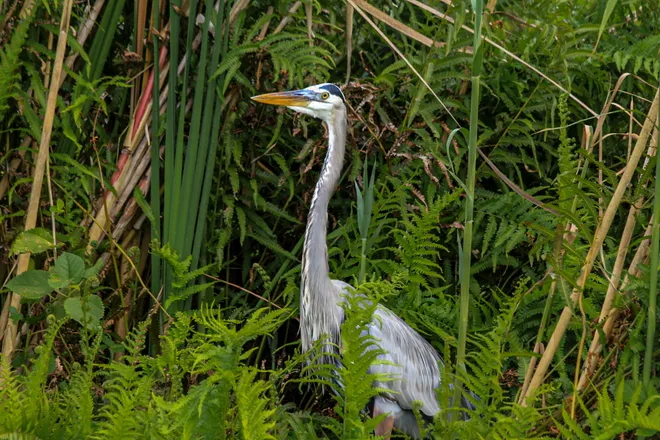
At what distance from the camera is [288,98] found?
2.92m

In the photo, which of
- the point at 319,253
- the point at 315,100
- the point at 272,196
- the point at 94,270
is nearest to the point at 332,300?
the point at 319,253

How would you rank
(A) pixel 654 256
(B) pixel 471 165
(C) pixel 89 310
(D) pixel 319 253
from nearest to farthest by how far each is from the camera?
(B) pixel 471 165, (A) pixel 654 256, (C) pixel 89 310, (D) pixel 319 253

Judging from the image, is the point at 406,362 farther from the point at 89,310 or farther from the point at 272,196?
the point at 89,310

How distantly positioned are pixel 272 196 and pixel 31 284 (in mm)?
970

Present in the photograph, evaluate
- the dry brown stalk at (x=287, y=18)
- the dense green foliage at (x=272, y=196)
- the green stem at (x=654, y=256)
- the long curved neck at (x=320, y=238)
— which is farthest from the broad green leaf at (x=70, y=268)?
the green stem at (x=654, y=256)

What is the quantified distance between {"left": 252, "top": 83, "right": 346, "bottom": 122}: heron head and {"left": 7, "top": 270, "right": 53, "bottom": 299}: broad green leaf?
96 cm

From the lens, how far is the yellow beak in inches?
114

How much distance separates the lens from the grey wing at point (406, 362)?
2895 millimetres

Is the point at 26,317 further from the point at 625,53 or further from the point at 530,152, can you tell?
the point at 625,53

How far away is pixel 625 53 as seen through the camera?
3184mm

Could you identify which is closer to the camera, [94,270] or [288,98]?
[94,270]

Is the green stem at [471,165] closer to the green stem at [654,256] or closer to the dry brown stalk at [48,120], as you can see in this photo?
the green stem at [654,256]

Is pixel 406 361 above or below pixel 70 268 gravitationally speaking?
below

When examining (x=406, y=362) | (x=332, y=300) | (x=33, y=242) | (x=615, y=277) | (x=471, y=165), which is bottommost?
(x=406, y=362)
